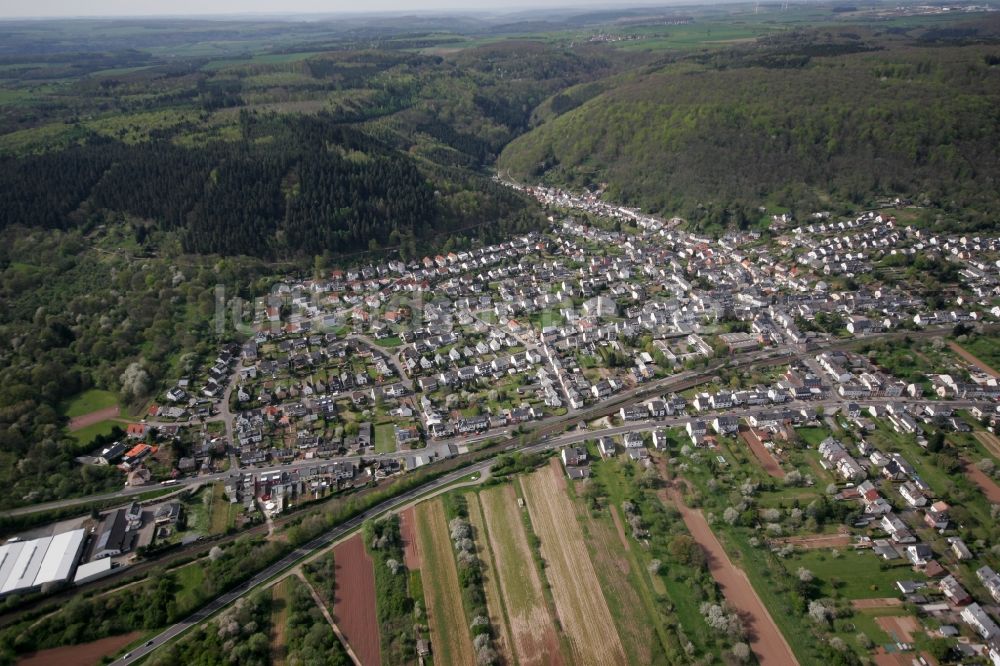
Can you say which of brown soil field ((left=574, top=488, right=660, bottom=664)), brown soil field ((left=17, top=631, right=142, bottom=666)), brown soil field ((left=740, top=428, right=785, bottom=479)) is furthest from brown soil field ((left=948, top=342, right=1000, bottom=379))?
brown soil field ((left=17, top=631, right=142, bottom=666))

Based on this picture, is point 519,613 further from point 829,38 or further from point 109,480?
point 829,38

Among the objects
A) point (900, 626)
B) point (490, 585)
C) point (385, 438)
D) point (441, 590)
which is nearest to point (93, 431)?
point (385, 438)

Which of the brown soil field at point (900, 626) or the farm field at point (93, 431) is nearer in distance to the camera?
the brown soil field at point (900, 626)

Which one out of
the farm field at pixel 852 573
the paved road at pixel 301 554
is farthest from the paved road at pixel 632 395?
the farm field at pixel 852 573

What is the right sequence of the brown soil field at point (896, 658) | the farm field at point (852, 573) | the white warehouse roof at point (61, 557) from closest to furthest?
the brown soil field at point (896, 658) → the farm field at point (852, 573) → the white warehouse roof at point (61, 557)

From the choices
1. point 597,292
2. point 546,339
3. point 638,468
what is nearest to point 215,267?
point 546,339

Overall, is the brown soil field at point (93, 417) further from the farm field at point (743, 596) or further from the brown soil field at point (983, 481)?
the brown soil field at point (983, 481)
